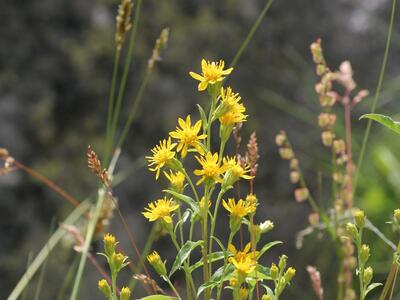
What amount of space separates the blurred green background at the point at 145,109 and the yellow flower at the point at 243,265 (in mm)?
1511

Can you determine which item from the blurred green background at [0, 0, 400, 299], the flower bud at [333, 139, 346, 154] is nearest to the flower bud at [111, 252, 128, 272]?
the flower bud at [333, 139, 346, 154]

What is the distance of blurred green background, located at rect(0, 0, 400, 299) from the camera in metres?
2.33

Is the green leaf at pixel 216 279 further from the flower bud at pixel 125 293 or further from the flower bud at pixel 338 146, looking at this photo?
the flower bud at pixel 338 146

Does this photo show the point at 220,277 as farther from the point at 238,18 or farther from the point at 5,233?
the point at 238,18

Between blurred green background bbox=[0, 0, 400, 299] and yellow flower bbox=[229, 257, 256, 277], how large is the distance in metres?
1.51

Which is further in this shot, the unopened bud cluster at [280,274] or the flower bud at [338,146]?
the flower bud at [338,146]

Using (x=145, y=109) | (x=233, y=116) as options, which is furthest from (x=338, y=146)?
(x=145, y=109)

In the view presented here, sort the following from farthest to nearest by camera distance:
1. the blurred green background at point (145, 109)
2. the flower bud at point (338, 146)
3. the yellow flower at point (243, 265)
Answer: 1. the blurred green background at point (145, 109)
2. the flower bud at point (338, 146)
3. the yellow flower at point (243, 265)

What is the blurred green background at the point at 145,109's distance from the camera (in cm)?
233

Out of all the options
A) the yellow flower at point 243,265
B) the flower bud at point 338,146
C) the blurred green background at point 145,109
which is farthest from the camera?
the blurred green background at point 145,109

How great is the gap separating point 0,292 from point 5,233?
181mm

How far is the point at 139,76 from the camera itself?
8.04ft

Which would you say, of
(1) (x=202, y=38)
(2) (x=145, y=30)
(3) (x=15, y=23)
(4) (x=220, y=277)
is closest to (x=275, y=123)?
(1) (x=202, y=38)

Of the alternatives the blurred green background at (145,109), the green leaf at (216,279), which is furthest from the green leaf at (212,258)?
the blurred green background at (145,109)
